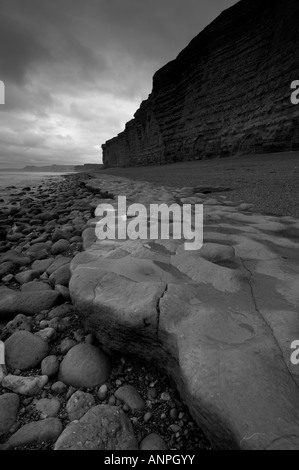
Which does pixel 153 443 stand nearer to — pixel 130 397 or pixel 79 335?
pixel 130 397

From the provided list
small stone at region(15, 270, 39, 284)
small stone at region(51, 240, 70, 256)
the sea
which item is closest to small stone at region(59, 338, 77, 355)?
small stone at region(15, 270, 39, 284)

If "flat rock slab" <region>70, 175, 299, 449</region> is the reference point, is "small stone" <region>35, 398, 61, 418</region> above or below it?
below

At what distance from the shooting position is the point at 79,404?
1132 mm

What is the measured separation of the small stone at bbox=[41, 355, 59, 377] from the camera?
4.31 ft

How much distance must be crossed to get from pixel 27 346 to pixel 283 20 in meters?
17.4

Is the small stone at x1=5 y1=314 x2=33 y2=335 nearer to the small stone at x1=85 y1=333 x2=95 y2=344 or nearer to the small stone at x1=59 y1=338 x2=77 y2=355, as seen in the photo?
the small stone at x1=59 y1=338 x2=77 y2=355

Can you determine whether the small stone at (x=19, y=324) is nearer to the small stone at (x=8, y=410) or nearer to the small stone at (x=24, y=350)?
the small stone at (x=24, y=350)

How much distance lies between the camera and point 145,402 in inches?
45.3

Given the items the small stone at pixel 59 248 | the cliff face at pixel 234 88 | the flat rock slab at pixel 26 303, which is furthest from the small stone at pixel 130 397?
the cliff face at pixel 234 88

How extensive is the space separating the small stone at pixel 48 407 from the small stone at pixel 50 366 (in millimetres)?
152

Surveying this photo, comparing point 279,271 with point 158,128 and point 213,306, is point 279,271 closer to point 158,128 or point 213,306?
point 213,306

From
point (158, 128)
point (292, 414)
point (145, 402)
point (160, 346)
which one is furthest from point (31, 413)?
point (158, 128)

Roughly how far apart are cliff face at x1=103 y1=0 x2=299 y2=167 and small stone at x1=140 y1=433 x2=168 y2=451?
1279cm

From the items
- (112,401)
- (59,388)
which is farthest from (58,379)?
(112,401)
